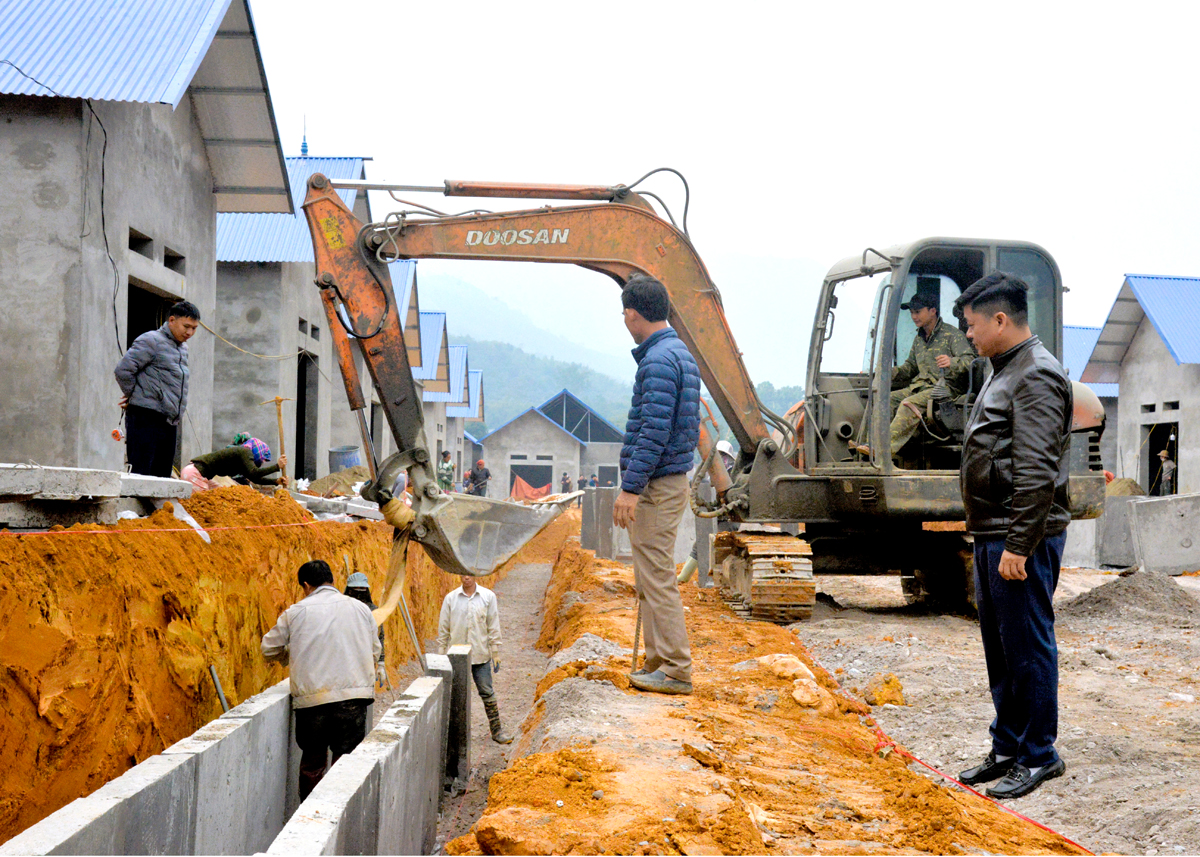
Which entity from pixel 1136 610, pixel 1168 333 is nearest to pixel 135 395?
pixel 1136 610

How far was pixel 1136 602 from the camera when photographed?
10086mm

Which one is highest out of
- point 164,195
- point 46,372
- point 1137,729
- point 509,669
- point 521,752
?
point 164,195

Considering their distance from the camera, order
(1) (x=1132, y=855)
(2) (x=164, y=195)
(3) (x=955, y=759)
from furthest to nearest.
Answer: (2) (x=164, y=195) → (3) (x=955, y=759) → (1) (x=1132, y=855)

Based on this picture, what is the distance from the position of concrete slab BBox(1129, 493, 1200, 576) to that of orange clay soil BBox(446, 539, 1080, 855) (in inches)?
388

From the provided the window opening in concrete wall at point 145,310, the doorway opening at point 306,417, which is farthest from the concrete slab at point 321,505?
the doorway opening at point 306,417

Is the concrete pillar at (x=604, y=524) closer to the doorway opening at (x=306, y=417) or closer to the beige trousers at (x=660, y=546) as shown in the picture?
the doorway opening at (x=306, y=417)

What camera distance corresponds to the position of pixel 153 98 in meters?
A: 9.11

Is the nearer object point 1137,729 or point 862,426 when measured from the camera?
point 1137,729

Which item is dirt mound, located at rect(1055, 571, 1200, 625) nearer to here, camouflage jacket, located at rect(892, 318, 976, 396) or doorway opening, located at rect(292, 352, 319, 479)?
camouflage jacket, located at rect(892, 318, 976, 396)

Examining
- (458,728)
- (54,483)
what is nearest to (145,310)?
(458,728)

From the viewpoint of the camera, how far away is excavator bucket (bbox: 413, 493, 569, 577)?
20.8 feet

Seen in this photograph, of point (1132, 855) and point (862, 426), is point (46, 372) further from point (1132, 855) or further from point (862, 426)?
point (1132, 855)

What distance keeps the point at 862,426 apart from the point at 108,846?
24.7 feet

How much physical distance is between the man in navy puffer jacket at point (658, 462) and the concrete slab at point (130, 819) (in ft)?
7.95
